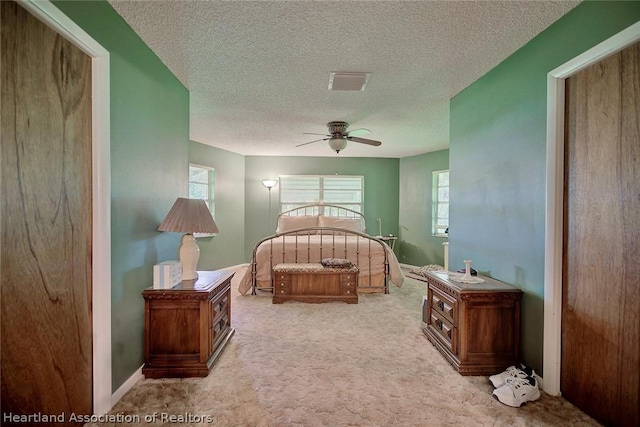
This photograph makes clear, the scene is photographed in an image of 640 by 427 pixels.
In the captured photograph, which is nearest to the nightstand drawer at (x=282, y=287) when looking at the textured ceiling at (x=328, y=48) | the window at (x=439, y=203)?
the textured ceiling at (x=328, y=48)

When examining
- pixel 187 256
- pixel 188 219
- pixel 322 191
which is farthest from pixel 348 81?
pixel 322 191

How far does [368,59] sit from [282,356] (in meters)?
2.54

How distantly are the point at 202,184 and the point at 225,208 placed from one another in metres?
0.70

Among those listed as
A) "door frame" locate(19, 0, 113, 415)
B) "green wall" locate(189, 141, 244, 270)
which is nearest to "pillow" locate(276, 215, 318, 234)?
"green wall" locate(189, 141, 244, 270)

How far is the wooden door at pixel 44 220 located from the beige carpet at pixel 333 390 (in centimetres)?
→ 47

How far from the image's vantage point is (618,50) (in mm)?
1464

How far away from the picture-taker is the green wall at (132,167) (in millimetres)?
1693

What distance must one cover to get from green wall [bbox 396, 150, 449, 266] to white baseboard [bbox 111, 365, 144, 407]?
521 centimetres

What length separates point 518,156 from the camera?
2.10 m

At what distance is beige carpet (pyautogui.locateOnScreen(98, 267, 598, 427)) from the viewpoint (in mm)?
1586

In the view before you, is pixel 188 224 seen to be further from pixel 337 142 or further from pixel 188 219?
pixel 337 142

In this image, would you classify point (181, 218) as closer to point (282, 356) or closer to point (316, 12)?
point (282, 356)

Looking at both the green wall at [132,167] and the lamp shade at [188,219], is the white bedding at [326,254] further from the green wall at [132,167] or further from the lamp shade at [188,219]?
the lamp shade at [188,219]

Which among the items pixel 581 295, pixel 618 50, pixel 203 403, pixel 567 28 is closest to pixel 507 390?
pixel 581 295
